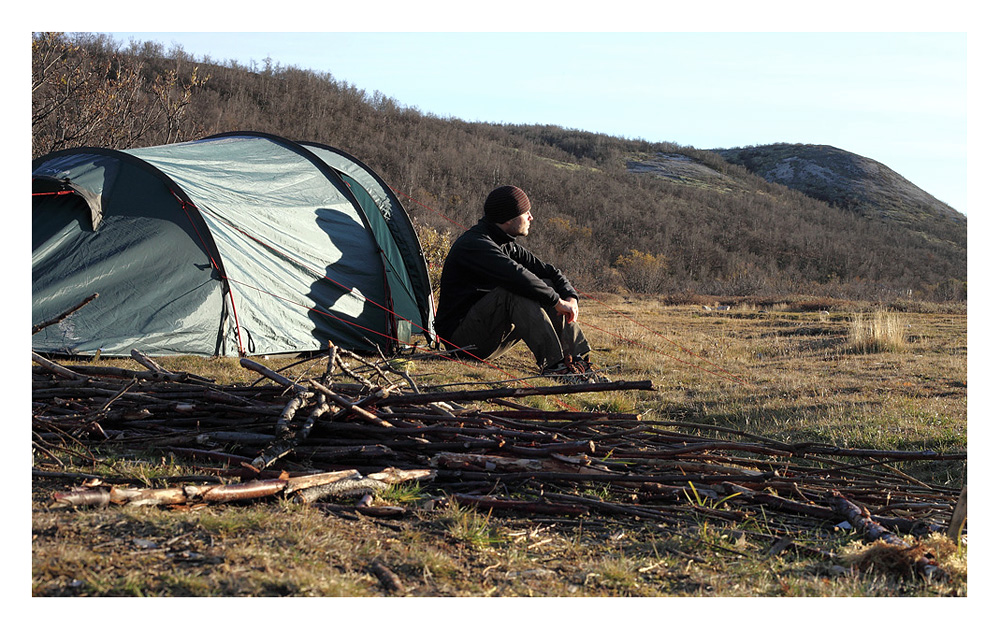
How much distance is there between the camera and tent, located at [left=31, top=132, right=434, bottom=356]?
6.27 meters

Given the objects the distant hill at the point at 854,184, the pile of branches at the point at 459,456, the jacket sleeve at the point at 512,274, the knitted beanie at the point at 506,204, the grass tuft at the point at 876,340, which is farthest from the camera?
the distant hill at the point at 854,184

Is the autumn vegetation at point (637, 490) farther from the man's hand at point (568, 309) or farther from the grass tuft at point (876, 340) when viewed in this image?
the man's hand at point (568, 309)

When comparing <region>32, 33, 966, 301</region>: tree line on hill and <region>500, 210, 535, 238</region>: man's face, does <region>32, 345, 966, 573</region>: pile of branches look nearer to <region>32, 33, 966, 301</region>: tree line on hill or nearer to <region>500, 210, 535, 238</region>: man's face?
<region>500, 210, 535, 238</region>: man's face

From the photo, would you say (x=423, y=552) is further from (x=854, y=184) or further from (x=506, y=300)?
(x=854, y=184)

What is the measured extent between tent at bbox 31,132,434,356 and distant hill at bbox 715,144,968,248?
124 feet

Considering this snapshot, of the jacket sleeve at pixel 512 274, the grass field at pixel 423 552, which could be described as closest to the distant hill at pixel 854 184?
the jacket sleeve at pixel 512 274

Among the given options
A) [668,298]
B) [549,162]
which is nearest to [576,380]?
[668,298]

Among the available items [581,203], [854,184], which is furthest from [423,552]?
[854,184]

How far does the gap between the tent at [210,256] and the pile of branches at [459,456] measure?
8.54 feet

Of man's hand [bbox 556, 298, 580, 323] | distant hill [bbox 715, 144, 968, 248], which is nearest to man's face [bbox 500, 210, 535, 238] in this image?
man's hand [bbox 556, 298, 580, 323]

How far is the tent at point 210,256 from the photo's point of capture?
627 cm

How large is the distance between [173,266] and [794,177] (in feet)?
159

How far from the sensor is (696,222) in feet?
108

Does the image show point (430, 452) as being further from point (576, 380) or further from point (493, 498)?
point (576, 380)
